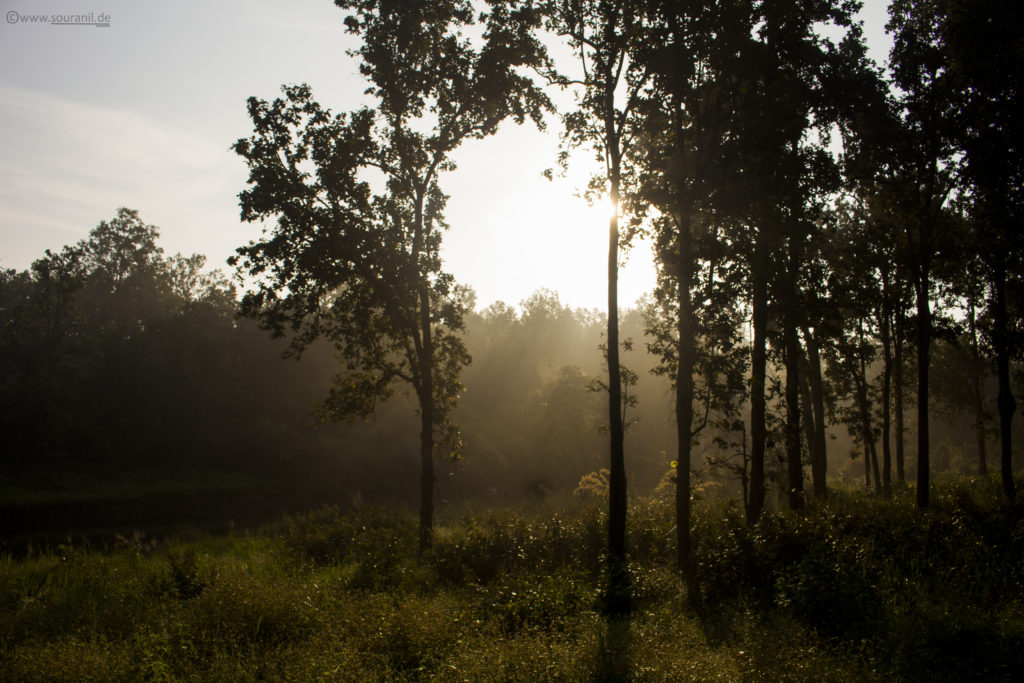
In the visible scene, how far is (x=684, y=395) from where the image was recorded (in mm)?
14734

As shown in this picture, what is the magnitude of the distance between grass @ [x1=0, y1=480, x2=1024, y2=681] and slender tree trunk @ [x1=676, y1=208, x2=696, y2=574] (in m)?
0.80

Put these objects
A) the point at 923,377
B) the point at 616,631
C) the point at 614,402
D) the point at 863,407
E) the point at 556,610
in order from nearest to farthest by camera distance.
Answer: the point at 616,631, the point at 556,610, the point at 614,402, the point at 923,377, the point at 863,407

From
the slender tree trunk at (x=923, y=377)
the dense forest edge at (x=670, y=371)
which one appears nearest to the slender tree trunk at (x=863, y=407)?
the dense forest edge at (x=670, y=371)

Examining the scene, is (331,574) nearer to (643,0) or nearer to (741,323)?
(741,323)

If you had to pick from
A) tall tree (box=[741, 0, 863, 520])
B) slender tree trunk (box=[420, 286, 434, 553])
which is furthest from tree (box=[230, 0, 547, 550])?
tall tree (box=[741, 0, 863, 520])

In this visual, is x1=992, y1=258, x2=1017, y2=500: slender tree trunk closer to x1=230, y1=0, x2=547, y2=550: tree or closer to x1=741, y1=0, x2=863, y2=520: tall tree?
x1=741, y1=0, x2=863, y2=520: tall tree

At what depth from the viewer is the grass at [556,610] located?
732 cm

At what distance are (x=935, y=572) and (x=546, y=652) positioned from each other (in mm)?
7935

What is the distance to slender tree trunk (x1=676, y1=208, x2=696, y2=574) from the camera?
A: 14.4 meters

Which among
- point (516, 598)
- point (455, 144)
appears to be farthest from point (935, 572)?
point (455, 144)

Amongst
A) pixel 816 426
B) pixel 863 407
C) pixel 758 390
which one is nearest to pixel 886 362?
pixel 863 407

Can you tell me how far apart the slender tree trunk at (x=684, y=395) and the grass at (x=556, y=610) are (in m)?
0.80

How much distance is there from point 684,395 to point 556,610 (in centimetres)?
667

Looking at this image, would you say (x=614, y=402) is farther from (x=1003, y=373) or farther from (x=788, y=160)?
(x=1003, y=373)
